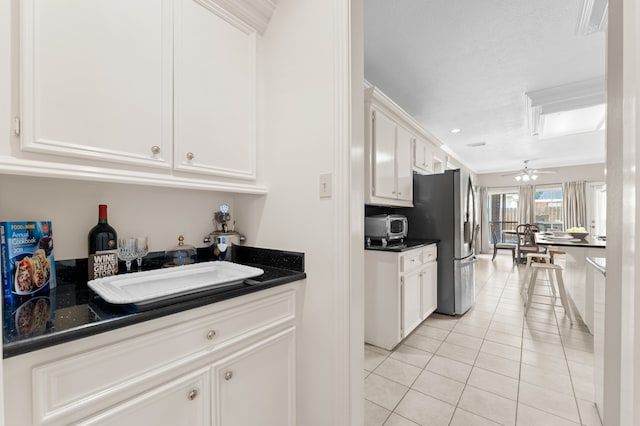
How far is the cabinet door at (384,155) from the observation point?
251cm

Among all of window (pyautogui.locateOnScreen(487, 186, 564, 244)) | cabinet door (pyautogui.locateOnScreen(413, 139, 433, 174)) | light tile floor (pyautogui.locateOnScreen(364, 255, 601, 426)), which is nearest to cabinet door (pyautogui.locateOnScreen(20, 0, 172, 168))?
light tile floor (pyautogui.locateOnScreen(364, 255, 601, 426))

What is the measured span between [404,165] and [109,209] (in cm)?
270

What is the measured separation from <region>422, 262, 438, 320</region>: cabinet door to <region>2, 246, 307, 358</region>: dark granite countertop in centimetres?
202

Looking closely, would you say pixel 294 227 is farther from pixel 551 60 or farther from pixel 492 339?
pixel 551 60

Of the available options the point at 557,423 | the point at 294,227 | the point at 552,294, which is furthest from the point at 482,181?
the point at 294,227

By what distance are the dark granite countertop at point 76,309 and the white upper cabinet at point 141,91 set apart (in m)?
0.43

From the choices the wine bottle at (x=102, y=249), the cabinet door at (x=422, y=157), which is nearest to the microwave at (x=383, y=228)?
the cabinet door at (x=422, y=157)

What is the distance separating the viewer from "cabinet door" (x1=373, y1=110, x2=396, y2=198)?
2506 millimetres

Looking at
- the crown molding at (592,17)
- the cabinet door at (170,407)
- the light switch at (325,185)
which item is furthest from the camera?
the crown molding at (592,17)

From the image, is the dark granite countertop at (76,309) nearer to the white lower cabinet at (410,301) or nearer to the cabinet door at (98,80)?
the cabinet door at (98,80)

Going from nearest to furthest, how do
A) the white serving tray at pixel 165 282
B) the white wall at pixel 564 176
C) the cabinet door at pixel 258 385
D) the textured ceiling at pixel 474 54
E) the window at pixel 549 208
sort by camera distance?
1. the white serving tray at pixel 165 282
2. the cabinet door at pixel 258 385
3. the textured ceiling at pixel 474 54
4. the white wall at pixel 564 176
5. the window at pixel 549 208

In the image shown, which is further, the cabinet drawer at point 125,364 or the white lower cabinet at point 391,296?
the white lower cabinet at point 391,296

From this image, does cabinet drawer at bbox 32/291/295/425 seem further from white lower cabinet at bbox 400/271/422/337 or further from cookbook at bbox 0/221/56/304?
white lower cabinet at bbox 400/271/422/337

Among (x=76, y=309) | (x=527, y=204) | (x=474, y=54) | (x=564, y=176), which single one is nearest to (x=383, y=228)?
(x=474, y=54)
